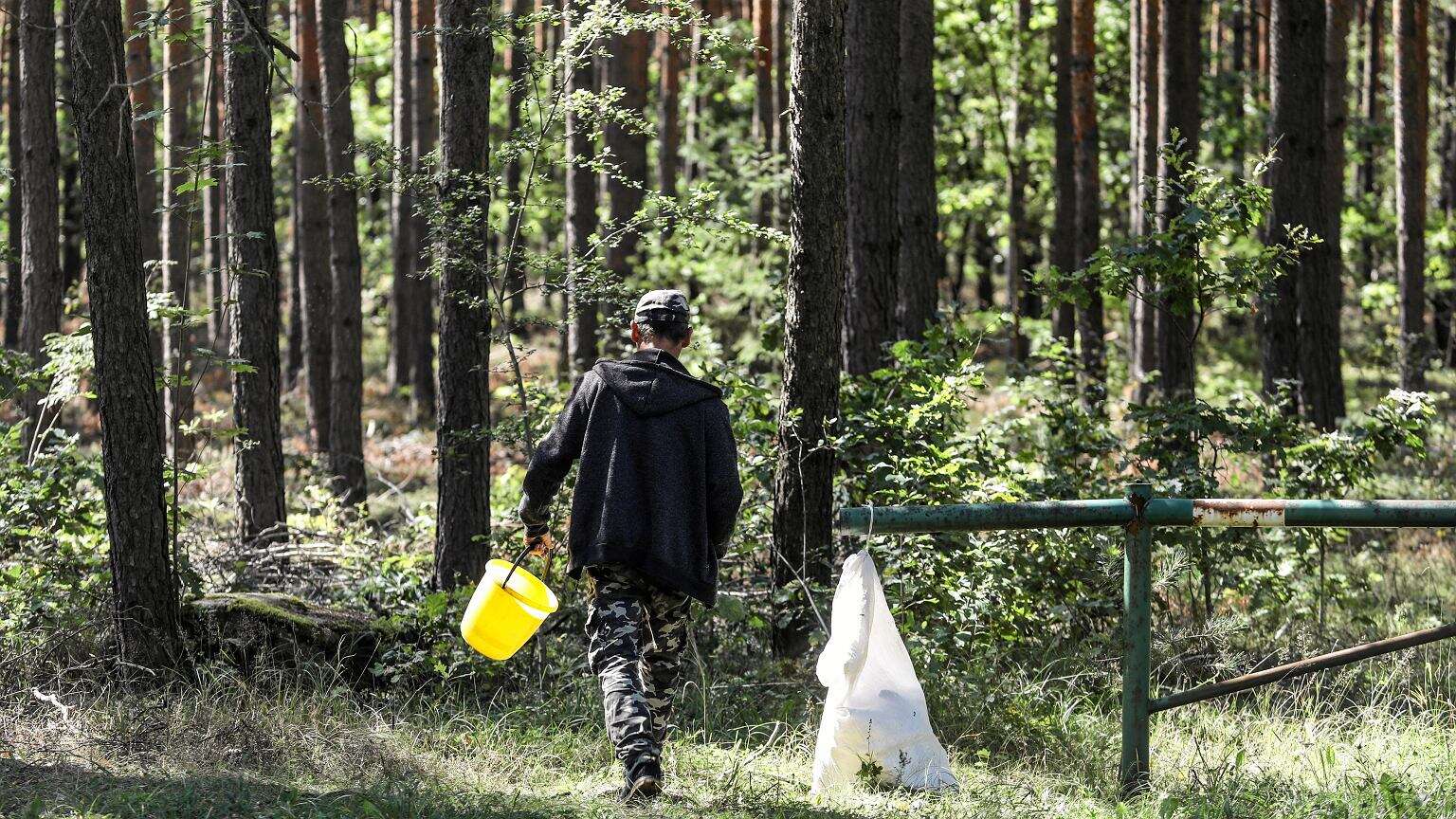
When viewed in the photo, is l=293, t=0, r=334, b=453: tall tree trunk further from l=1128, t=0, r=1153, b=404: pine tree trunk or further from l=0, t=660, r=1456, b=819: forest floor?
l=1128, t=0, r=1153, b=404: pine tree trunk

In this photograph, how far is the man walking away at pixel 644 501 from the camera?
516 cm

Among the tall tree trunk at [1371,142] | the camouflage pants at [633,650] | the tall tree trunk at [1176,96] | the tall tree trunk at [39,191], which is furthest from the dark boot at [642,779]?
the tall tree trunk at [1371,142]

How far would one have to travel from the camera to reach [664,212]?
7.79 meters

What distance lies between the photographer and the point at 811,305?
7.38 meters

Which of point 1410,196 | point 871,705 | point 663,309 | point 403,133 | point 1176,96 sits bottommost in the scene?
point 871,705

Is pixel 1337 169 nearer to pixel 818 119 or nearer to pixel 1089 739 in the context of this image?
pixel 818 119

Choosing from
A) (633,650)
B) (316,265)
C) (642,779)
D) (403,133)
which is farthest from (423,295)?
(642,779)

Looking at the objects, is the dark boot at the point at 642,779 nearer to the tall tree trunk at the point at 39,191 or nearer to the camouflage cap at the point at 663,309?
the camouflage cap at the point at 663,309

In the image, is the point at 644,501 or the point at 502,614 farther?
the point at 502,614

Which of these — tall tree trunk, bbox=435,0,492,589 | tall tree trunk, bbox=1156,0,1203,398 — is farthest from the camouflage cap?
tall tree trunk, bbox=1156,0,1203,398

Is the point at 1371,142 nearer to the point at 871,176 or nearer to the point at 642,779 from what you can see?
the point at 871,176

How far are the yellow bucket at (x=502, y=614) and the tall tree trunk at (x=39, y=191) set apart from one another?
774 cm

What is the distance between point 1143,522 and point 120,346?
4663 mm

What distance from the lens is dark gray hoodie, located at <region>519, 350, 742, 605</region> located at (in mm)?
5168
